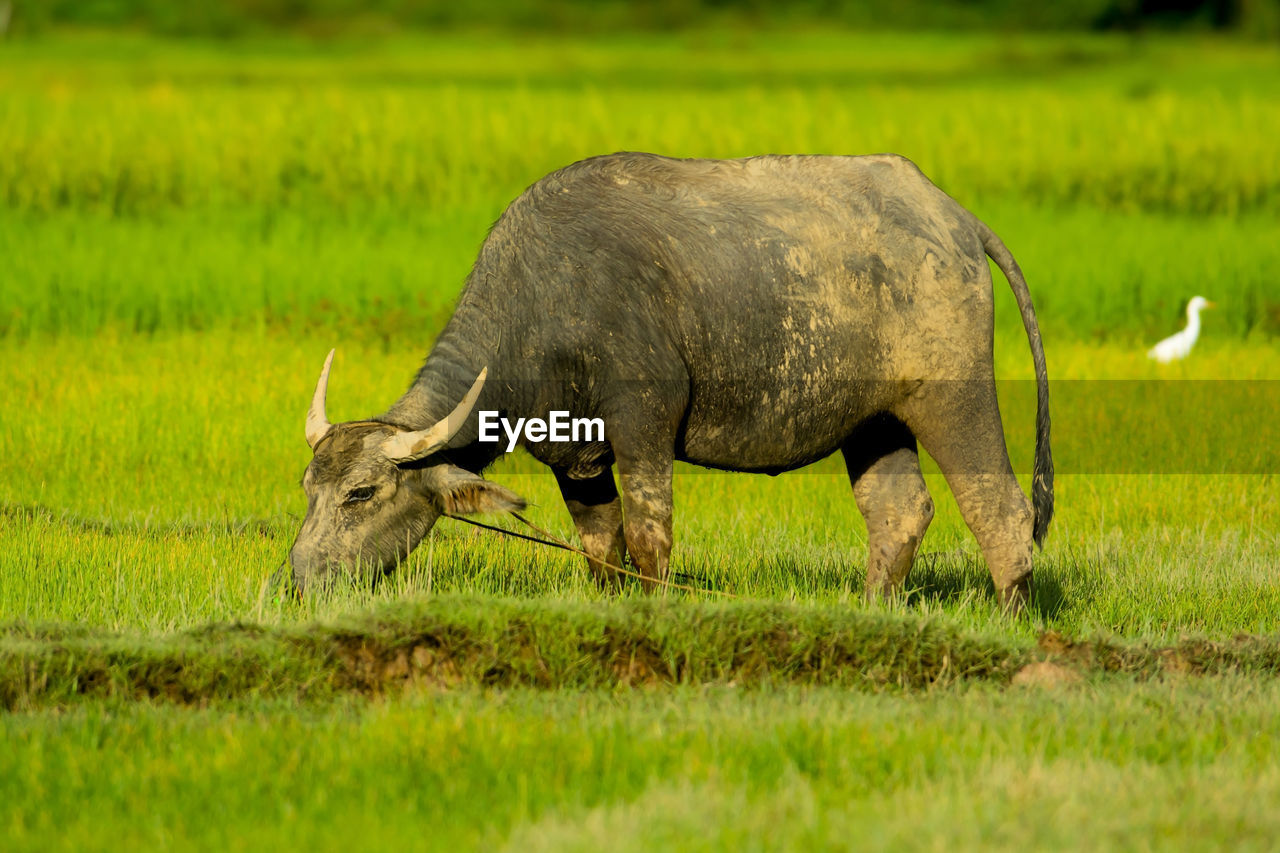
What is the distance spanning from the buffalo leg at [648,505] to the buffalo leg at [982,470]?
1054 mm

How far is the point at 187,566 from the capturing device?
21.7ft

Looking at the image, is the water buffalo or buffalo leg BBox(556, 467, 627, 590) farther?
buffalo leg BBox(556, 467, 627, 590)

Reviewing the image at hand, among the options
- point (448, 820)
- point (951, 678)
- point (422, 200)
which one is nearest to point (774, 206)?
point (951, 678)

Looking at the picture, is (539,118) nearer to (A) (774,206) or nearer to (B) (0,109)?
(B) (0,109)

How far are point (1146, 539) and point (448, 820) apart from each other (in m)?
4.88

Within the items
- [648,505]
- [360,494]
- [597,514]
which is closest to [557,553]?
[597,514]

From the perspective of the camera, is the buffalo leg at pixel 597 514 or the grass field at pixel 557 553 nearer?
the grass field at pixel 557 553

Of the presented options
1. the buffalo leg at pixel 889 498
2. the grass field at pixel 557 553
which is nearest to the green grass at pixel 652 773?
the grass field at pixel 557 553

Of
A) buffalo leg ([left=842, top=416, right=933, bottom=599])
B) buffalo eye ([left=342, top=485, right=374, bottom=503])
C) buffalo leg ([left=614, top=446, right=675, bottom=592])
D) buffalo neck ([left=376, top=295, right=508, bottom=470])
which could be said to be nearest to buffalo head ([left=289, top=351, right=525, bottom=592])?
buffalo eye ([left=342, top=485, right=374, bottom=503])

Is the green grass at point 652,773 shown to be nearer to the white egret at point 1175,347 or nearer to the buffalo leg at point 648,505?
the buffalo leg at point 648,505

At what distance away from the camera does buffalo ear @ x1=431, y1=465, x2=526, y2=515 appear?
5648 mm

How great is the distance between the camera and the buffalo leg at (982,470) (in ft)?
20.8

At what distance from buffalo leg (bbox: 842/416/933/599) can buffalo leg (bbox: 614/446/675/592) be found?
0.99 metres

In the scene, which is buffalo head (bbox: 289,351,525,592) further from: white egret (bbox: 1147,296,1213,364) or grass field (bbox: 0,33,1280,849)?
white egret (bbox: 1147,296,1213,364)
